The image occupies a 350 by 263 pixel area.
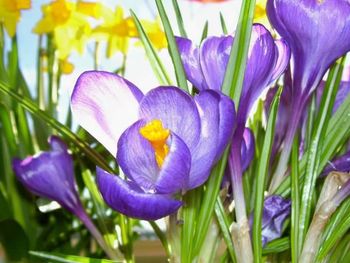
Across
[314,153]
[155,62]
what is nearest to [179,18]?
[155,62]

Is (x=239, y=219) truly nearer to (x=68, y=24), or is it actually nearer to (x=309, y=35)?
(x=309, y=35)

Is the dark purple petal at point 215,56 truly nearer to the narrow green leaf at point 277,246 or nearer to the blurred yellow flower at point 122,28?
the narrow green leaf at point 277,246

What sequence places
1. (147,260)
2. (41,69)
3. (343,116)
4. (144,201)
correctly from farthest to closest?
(147,260)
(41,69)
(343,116)
(144,201)

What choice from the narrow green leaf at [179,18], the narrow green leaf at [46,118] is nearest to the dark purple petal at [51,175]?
the narrow green leaf at [46,118]

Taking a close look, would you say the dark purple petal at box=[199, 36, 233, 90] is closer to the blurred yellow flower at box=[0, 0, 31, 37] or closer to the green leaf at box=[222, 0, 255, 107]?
the green leaf at box=[222, 0, 255, 107]

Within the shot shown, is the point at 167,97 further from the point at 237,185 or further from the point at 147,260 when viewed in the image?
the point at 147,260

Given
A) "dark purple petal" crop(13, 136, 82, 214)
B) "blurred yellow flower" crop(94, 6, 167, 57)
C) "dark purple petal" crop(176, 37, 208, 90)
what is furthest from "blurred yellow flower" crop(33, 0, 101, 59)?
"dark purple petal" crop(176, 37, 208, 90)

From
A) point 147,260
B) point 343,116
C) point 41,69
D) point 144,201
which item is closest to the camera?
point 144,201

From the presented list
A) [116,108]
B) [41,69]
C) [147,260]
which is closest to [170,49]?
[116,108]
